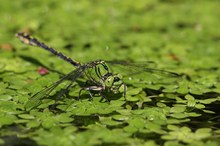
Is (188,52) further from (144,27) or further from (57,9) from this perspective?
(57,9)

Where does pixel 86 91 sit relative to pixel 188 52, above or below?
below

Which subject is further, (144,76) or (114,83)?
(144,76)

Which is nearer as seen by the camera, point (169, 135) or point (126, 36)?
point (169, 135)

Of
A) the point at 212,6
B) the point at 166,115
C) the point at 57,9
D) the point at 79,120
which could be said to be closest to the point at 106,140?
the point at 79,120

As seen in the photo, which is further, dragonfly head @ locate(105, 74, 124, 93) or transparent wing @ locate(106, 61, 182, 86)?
transparent wing @ locate(106, 61, 182, 86)

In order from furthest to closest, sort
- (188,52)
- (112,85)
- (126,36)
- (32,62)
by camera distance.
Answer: (126,36) < (188,52) < (32,62) < (112,85)

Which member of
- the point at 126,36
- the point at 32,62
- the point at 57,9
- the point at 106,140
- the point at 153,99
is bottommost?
the point at 106,140

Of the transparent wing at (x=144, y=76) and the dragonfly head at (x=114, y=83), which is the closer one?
the dragonfly head at (x=114, y=83)

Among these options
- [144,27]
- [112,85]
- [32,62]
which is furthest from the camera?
[144,27]
